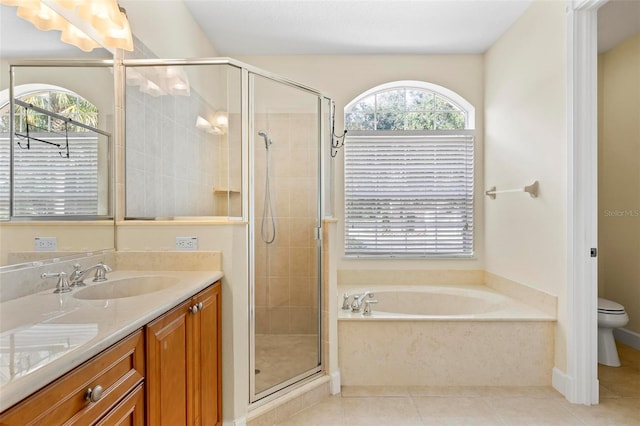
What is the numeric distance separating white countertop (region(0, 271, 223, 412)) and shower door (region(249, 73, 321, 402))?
706 mm

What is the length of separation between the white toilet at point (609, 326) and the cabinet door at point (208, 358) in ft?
8.93

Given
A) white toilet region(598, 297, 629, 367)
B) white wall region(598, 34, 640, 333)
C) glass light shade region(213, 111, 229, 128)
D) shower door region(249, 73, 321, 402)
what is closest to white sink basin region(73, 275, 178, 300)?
shower door region(249, 73, 321, 402)

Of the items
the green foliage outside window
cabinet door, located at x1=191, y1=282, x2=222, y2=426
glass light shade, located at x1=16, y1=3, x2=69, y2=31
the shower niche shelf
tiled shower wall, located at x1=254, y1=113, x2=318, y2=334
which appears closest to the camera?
glass light shade, located at x1=16, y1=3, x2=69, y2=31

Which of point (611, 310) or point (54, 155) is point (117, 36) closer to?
point (54, 155)

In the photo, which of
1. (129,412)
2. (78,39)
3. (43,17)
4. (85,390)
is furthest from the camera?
(78,39)

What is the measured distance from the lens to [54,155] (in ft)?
4.94

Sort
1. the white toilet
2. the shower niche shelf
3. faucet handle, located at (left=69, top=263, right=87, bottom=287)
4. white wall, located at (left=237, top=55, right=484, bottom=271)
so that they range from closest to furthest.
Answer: faucet handle, located at (left=69, top=263, right=87, bottom=287) < the shower niche shelf < the white toilet < white wall, located at (left=237, top=55, right=484, bottom=271)

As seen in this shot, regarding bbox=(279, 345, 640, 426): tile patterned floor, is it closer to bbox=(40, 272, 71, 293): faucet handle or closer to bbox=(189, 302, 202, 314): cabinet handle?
bbox=(189, 302, 202, 314): cabinet handle

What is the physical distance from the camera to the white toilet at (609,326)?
8.68ft

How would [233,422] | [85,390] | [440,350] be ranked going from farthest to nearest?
[440,350] < [233,422] < [85,390]


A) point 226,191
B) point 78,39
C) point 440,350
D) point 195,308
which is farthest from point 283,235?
point 78,39

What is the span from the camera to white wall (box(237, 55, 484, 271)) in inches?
136

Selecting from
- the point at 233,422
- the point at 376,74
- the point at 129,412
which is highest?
the point at 376,74

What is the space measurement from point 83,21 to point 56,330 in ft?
5.11
